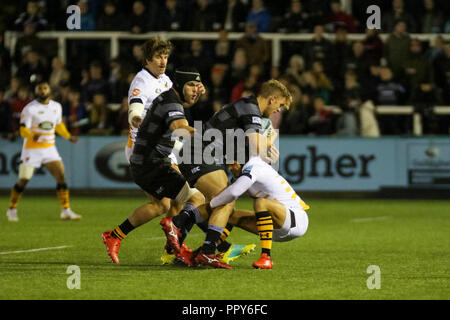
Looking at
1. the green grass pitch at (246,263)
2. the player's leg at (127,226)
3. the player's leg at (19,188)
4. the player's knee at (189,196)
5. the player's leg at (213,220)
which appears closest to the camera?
the green grass pitch at (246,263)

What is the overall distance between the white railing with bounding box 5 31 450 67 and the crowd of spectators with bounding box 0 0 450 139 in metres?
0.14

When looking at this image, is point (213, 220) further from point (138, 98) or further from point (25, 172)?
point (25, 172)

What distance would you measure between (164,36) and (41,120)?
7905mm

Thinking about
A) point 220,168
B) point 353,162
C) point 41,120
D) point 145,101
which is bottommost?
point 353,162

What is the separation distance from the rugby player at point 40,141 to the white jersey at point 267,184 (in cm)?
644

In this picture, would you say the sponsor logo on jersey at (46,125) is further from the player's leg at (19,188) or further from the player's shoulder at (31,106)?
the player's leg at (19,188)

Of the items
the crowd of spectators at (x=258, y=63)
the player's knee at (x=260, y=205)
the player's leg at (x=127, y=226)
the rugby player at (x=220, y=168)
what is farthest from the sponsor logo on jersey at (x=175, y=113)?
the crowd of spectators at (x=258, y=63)

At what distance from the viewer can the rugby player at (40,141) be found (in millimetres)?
14898

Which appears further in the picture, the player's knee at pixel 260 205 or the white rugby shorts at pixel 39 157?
the white rugby shorts at pixel 39 157

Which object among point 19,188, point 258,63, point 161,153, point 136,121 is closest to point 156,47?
point 136,121

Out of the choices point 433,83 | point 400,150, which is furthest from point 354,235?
point 433,83

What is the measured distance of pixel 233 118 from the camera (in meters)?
9.24

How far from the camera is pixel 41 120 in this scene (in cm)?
1494

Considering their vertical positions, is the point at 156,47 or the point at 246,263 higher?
the point at 156,47
